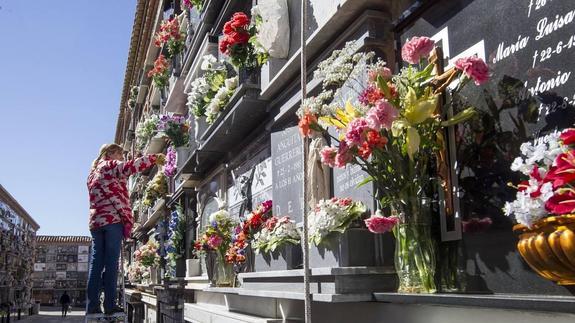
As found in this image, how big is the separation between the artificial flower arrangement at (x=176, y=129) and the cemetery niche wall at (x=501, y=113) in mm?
9455

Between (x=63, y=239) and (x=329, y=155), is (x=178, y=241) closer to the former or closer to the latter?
(x=329, y=155)

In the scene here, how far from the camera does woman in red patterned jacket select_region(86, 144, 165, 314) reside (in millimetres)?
6090

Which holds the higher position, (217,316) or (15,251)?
(15,251)

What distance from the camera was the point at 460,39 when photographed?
362cm

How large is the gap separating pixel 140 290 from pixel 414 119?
64.2ft

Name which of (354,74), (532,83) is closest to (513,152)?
(532,83)

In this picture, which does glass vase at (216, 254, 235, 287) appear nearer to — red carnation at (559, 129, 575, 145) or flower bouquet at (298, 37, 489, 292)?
flower bouquet at (298, 37, 489, 292)

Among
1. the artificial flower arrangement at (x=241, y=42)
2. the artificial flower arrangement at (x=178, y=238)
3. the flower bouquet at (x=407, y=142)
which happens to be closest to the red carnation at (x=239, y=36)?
the artificial flower arrangement at (x=241, y=42)

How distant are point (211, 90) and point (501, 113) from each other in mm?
6742

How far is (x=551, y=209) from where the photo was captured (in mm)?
2330

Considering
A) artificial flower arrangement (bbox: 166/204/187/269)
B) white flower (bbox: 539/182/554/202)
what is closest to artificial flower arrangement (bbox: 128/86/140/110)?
artificial flower arrangement (bbox: 166/204/187/269)

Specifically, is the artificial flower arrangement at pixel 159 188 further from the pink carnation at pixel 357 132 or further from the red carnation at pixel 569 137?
the red carnation at pixel 569 137

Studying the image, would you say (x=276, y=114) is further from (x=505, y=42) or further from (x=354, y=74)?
(x=505, y=42)

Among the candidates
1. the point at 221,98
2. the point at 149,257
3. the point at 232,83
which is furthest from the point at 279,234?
the point at 149,257
